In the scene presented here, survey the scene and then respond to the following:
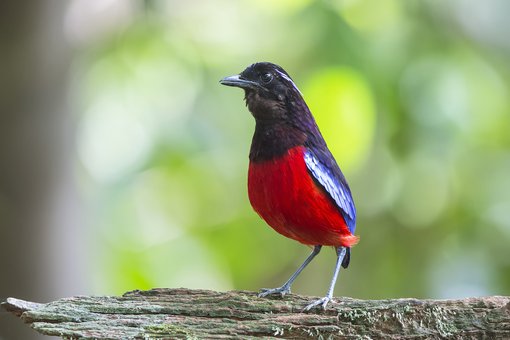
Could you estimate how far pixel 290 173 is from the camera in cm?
389

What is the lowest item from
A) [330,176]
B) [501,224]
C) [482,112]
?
[330,176]

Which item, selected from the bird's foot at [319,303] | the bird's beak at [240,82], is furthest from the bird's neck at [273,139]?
the bird's foot at [319,303]

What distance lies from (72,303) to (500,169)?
3.86 metres

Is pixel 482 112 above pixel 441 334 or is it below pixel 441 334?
above

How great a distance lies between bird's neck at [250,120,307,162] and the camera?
156 inches

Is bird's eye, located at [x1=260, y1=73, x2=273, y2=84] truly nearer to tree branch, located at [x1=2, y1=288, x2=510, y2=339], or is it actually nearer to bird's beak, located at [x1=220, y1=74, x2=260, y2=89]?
bird's beak, located at [x1=220, y1=74, x2=260, y2=89]

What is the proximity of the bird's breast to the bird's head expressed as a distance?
9.9 inches

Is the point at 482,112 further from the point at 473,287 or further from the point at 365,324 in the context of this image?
the point at 365,324

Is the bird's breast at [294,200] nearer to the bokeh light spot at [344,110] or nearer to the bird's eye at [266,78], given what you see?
the bird's eye at [266,78]

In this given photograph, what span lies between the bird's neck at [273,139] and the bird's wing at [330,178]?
96mm

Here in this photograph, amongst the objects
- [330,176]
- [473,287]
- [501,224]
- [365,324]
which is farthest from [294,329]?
[501,224]

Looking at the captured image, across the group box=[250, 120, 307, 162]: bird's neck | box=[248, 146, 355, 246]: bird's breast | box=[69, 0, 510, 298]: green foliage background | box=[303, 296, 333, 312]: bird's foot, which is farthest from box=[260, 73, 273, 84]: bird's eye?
box=[69, 0, 510, 298]: green foliage background

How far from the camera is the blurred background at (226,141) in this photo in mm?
5555

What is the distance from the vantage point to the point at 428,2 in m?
6.41
